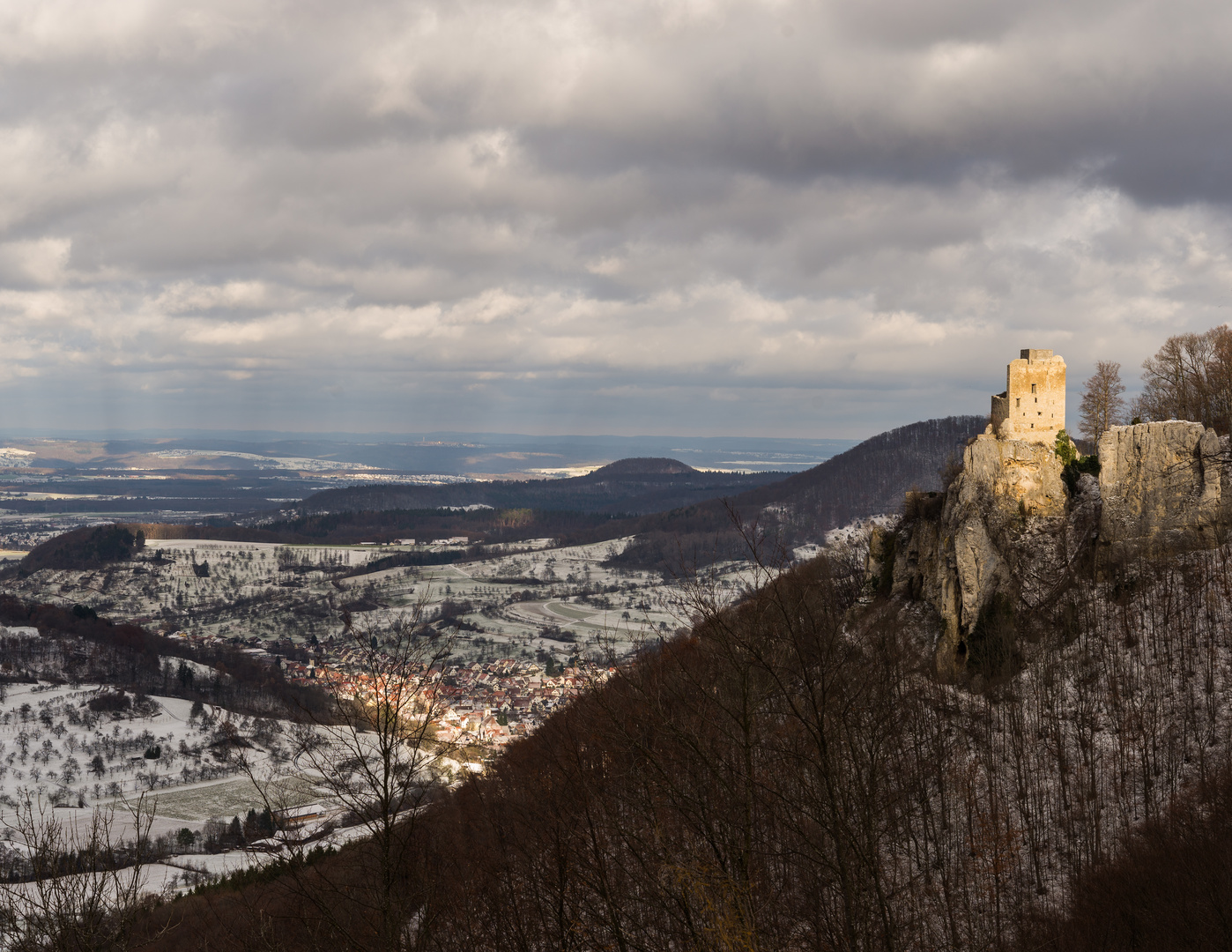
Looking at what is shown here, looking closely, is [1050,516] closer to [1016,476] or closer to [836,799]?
[1016,476]

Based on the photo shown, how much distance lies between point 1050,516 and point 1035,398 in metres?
5.31

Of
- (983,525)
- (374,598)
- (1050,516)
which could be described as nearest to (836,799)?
(983,525)

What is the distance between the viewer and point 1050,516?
36.3 m

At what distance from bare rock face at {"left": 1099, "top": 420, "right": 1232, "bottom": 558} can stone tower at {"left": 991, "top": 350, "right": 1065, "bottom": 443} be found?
Answer: 2.96 meters

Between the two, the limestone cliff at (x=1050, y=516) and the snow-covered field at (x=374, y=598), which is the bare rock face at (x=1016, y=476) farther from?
the snow-covered field at (x=374, y=598)

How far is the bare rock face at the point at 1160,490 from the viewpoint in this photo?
3306 cm

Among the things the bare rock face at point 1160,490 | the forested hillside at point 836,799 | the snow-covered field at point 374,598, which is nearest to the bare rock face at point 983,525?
the forested hillside at point 836,799

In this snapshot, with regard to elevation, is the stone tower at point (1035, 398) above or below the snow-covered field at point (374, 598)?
above

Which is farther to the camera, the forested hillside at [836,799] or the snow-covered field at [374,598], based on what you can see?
the snow-covered field at [374,598]

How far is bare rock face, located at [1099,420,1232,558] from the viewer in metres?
33.1

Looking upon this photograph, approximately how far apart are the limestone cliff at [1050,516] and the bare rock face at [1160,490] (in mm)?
36

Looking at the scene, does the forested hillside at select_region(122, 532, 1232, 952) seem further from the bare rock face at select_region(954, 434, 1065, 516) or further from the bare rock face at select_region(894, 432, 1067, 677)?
the bare rock face at select_region(954, 434, 1065, 516)

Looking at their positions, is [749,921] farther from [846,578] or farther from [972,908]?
[846,578]

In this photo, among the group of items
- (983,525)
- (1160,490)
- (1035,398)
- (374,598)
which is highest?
(1035,398)
